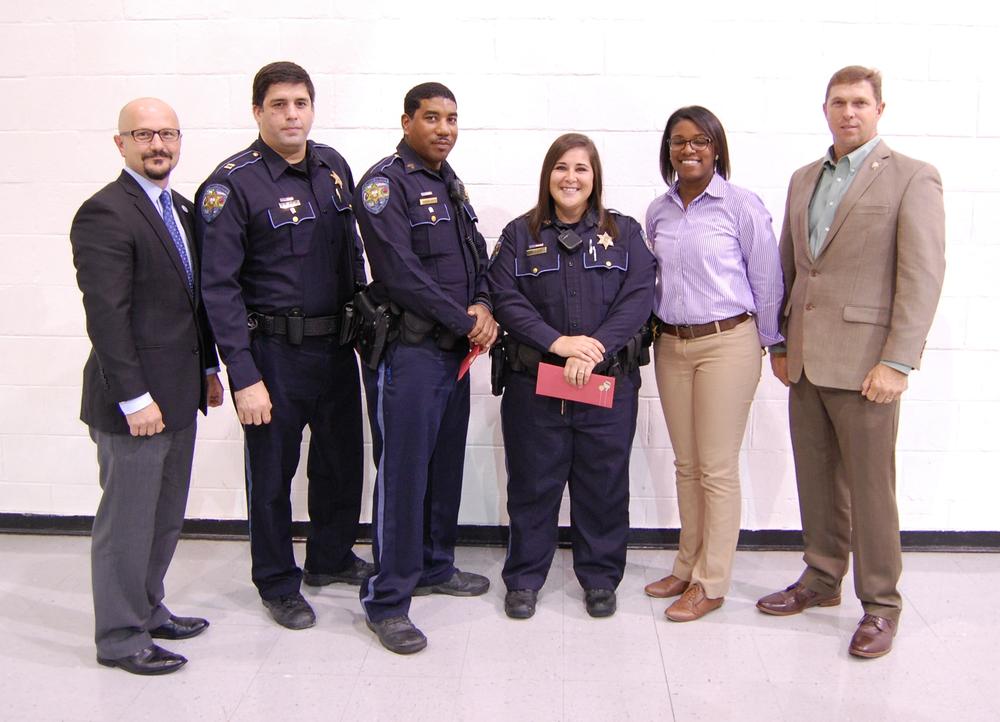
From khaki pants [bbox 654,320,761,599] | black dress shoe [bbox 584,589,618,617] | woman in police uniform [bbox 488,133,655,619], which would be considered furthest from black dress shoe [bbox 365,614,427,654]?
khaki pants [bbox 654,320,761,599]

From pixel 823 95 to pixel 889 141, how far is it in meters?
0.30

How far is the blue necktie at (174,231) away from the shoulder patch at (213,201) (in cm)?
9

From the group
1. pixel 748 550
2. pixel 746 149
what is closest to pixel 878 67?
pixel 746 149

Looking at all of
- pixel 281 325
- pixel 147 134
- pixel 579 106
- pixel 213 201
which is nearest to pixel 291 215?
pixel 213 201

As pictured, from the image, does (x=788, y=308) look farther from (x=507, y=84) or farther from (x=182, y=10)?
(x=182, y=10)

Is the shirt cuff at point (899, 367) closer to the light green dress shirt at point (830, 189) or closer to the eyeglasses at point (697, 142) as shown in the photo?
the light green dress shirt at point (830, 189)

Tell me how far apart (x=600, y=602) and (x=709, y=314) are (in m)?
1.01

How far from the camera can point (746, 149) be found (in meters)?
3.25

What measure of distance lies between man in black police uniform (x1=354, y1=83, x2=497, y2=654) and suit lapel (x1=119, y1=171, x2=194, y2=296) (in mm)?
539

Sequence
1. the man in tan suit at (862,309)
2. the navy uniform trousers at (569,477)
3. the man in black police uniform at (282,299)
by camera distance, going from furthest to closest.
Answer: the navy uniform trousers at (569,477), the man in black police uniform at (282,299), the man in tan suit at (862,309)

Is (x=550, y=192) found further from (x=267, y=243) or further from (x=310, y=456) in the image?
(x=310, y=456)

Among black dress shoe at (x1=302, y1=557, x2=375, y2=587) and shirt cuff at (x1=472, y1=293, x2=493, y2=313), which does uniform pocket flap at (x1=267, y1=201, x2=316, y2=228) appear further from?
black dress shoe at (x1=302, y1=557, x2=375, y2=587)

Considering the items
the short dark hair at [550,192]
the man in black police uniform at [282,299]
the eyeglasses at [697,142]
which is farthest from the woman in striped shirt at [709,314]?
the man in black police uniform at [282,299]

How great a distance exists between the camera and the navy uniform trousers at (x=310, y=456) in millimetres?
A: 2723
